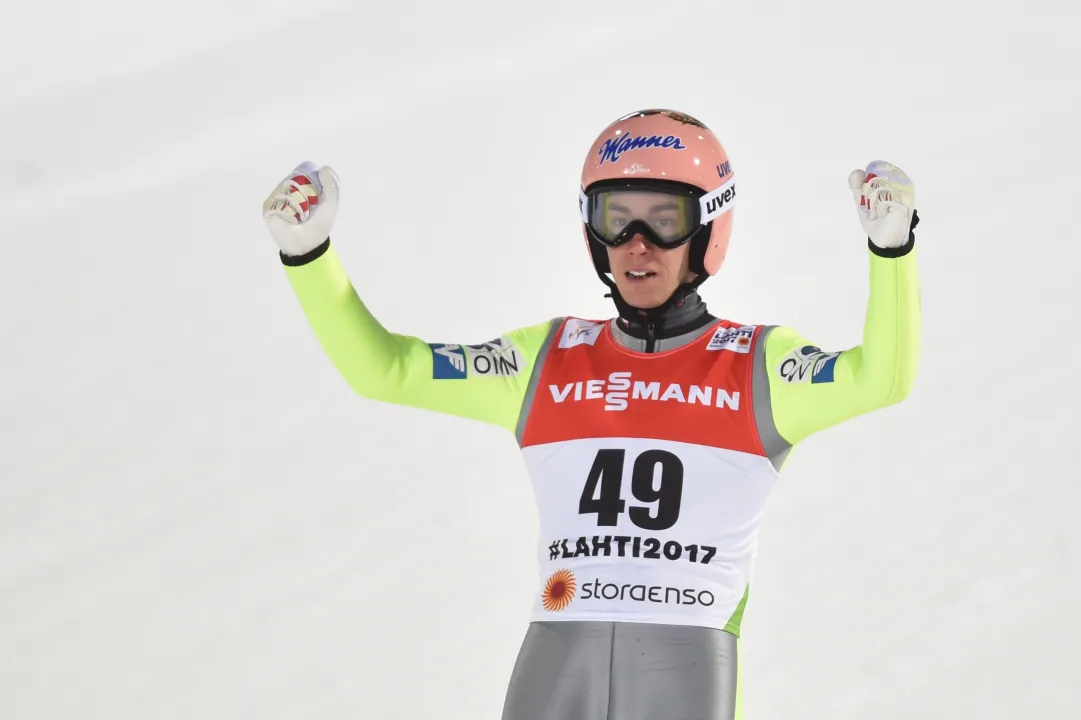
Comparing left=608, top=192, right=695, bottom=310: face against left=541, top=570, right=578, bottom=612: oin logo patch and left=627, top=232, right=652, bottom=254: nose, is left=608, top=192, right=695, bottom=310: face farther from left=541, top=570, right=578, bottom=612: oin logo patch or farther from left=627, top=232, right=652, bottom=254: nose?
left=541, top=570, right=578, bottom=612: oin logo patch

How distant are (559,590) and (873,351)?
31.4 inches

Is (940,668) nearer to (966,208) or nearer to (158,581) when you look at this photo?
(966,208)

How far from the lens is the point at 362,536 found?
219 inches

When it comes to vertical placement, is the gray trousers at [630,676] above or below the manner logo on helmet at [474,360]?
below

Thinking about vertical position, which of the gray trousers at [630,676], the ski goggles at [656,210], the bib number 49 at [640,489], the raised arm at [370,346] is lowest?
the gray trousers at [630,676]

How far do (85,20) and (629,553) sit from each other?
4.02 meters

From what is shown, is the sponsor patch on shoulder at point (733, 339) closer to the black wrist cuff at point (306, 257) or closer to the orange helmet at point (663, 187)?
the orange helmet at point (663, 187)

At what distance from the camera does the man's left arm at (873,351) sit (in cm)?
295

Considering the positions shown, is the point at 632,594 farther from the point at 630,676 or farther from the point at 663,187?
the point at 663,187

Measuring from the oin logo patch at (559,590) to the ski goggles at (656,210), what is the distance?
73 centimetres

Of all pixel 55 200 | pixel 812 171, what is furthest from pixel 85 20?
pixel 812 171

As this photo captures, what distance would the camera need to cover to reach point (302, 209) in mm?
3227

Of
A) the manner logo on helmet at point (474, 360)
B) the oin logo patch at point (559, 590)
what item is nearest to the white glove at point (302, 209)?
the manner logo on helmet at point (474, 360)

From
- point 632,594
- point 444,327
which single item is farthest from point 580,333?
point 444,327
